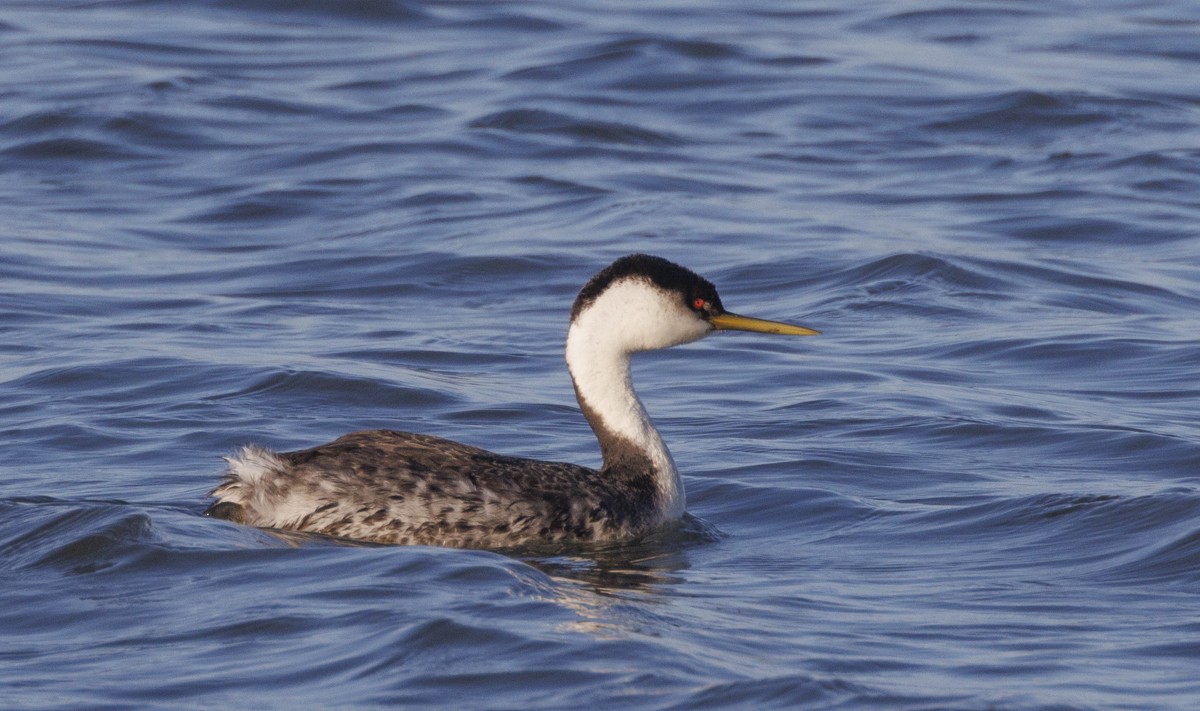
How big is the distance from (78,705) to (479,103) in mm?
14543

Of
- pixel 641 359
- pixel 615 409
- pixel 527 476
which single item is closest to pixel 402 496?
pixel 527 476

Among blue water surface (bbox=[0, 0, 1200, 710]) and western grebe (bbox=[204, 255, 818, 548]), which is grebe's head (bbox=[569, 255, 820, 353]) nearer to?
western grebe (bbox=[204, 255, 818, 548])

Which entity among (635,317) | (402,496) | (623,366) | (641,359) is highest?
(635,317)

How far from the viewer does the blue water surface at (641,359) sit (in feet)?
23.4

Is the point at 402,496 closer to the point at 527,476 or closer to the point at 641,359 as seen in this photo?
the point at 527,476

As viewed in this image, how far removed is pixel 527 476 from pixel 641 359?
4477mm

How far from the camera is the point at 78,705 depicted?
21.3 feet

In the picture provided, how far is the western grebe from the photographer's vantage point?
27.5ft

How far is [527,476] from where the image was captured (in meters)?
8.59

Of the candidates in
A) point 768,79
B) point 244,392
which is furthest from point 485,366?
point 768,79

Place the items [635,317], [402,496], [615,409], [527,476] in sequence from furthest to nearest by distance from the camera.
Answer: [615,409], [635,317], [527,476], [402,496]

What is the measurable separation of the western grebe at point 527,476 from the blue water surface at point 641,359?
17 cm

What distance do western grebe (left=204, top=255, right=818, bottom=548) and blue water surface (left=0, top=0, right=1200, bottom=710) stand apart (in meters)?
0.17

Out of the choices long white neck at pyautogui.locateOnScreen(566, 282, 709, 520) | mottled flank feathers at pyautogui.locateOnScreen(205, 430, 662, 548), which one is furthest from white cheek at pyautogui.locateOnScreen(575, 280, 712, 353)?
mottled flank feathers at pyautogui.locateOnScreen(205, 430, 662, 548)
